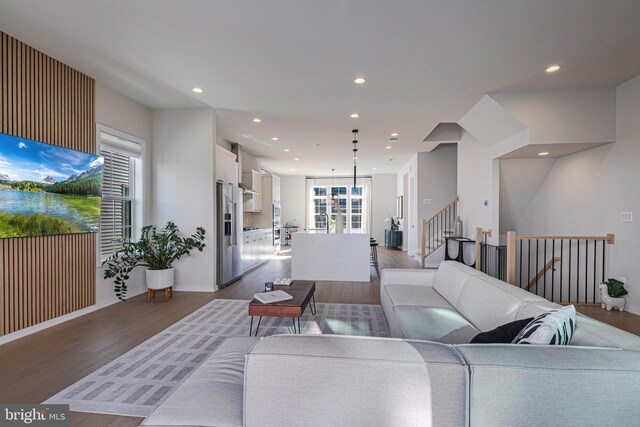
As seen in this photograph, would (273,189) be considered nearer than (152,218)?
No

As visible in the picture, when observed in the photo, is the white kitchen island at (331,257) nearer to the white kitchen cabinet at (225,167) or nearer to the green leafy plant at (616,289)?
the white kitchen cabinet at (225,167)

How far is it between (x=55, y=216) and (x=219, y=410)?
3.49 m

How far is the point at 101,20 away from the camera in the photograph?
268 centimetres

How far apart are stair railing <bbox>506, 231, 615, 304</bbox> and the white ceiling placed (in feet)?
7.02

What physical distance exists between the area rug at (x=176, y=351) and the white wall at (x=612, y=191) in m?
3.39

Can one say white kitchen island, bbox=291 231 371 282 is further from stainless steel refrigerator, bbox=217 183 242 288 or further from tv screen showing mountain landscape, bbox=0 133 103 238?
tv screen showing mountain landscape, bbox=0 133 103 238

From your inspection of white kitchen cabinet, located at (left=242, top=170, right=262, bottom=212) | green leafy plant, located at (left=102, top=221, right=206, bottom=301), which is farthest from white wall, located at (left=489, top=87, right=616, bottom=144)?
white kitchen cabinet, located at (left=242, top=170, right=262, bottom=212)

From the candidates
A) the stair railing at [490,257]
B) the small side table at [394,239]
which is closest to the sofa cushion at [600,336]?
the stair railing at [490,257]

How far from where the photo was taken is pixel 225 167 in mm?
5941

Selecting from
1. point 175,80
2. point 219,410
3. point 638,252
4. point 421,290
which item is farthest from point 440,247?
point 219,410

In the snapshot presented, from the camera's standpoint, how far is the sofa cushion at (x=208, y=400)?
3.83ft

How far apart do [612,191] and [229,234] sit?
5.94 meters

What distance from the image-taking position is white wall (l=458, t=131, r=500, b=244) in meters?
5.30

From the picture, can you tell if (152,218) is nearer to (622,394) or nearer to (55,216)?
(55,216)
